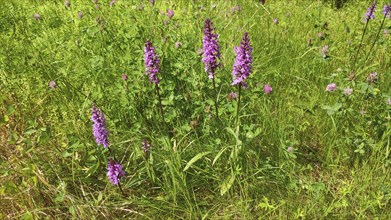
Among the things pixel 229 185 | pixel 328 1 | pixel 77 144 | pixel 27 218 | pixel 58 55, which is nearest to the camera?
pixel 27 218

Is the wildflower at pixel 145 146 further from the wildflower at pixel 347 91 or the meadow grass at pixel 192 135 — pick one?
the wildflower at pixel 347 91

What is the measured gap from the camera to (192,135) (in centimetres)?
238

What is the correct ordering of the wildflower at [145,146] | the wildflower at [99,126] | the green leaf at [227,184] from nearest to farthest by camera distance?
the wildflower at [99,126]
the green leaf at [227,184]
the wildflower at [145,146]

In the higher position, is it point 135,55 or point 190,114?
point 135,55

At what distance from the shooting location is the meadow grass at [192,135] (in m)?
2.01

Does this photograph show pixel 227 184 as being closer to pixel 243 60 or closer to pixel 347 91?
pixel 243 60

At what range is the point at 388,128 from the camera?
2.19 meters

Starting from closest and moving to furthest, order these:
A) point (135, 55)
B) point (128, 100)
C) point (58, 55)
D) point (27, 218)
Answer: point (27, 218) < point (128, 100) < point (135, 55) < point (58, 55)

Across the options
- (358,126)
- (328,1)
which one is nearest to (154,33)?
(358,126)

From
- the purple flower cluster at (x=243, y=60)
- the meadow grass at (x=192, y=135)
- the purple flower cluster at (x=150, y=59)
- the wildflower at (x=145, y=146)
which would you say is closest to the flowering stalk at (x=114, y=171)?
the meadow grass at (x=192, y=135)

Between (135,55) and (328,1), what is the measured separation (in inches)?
122

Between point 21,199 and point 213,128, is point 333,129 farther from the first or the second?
point 21,199

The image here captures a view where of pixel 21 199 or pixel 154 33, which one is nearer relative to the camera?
pixel 21 199

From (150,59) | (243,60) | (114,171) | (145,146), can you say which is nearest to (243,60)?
(243,60)
